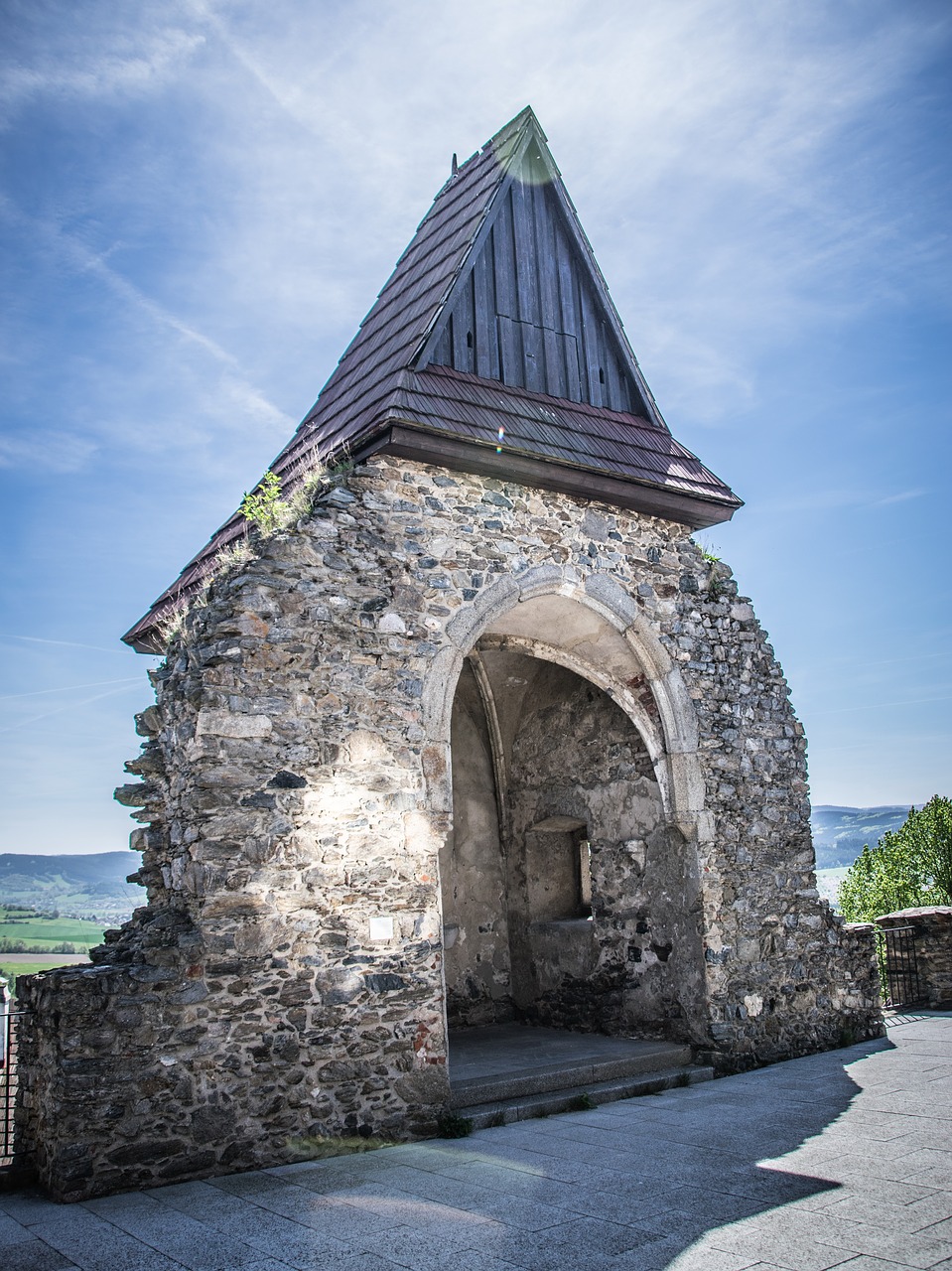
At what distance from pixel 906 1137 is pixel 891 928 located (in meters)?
5.32

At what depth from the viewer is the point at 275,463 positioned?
8844 millimetres

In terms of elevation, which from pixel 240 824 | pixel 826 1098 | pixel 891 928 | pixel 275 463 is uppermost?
pixel 275 463

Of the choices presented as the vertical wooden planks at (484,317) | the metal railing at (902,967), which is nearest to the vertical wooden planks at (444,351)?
the vertical wooden planks at (484,317)

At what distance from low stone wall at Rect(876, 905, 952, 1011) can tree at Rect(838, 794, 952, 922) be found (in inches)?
382

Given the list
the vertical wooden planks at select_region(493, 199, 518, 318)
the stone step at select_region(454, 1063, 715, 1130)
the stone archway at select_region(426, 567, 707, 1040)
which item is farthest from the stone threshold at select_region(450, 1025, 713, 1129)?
the vertical wooden planks at select_region(493, 199, 518, 318)

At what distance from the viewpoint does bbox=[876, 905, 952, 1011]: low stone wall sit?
32.7ft

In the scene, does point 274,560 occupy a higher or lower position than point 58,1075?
higher

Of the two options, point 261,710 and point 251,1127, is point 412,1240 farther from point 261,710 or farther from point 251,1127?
point 261,710

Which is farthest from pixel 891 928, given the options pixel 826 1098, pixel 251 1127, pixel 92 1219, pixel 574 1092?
pixel 92 1219

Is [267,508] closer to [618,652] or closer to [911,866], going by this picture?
[618,652]

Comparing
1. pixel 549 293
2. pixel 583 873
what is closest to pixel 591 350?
pixel 549 293

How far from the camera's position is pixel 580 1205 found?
443 centimetres

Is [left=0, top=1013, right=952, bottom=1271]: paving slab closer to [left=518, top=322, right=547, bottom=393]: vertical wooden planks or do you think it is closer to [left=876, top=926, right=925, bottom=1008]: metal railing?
[left=876, top=926, right=925, bottom=1008]: metal railing

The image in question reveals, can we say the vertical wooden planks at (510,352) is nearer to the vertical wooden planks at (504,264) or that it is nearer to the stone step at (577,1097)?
the vertical wooden planks at (504,264)
